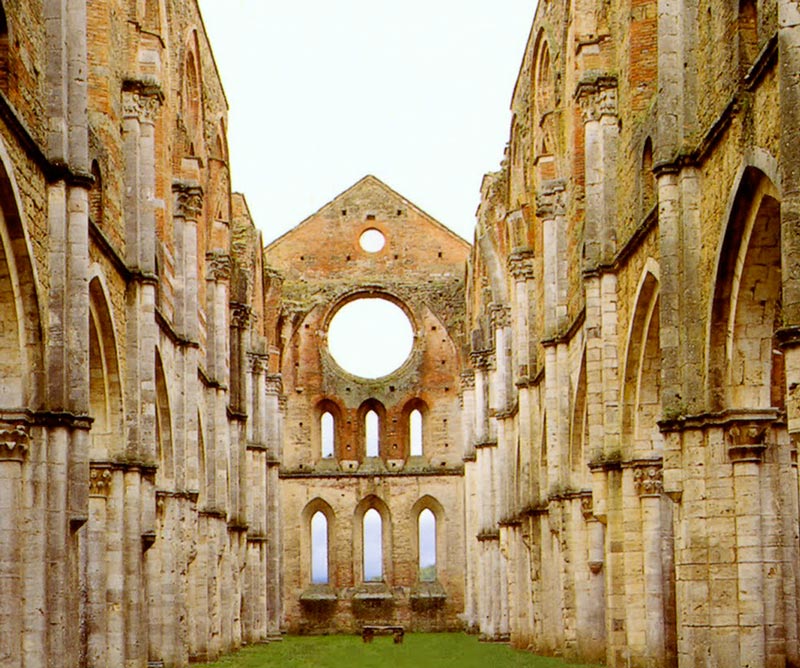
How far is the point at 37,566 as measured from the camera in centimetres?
1429

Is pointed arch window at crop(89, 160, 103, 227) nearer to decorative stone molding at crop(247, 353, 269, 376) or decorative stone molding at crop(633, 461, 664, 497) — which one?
decorative stone molding at crop(633, 461, 664, 497)

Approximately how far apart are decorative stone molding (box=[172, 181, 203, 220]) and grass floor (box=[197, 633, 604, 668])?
862 centimetres

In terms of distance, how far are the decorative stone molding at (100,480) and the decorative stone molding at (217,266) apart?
12331 millimetres

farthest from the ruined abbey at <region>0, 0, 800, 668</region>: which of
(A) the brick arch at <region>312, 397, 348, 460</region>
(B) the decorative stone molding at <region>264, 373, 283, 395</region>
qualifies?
(A) the brick arch at <region>312, 397, 348, 460</region>

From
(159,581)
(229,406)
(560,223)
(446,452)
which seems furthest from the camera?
(446,452)

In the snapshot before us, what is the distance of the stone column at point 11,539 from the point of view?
13891 mm

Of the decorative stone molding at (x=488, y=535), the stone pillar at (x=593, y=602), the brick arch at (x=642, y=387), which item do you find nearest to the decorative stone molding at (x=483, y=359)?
the decorative stone molding at (x=488, y=535)

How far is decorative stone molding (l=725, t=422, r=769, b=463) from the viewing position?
14.6 meters

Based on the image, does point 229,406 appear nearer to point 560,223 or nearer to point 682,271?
point 560,223

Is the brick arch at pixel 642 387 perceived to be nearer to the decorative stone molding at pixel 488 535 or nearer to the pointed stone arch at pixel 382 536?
the decorative stone molding at pixel 488 535

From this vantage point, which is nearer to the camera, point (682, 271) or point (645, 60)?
point (682, 271)

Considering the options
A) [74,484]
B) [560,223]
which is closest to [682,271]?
[74,484]

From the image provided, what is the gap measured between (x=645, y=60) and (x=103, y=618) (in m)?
10.8

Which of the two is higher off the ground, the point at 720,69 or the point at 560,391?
the point at 720,69
